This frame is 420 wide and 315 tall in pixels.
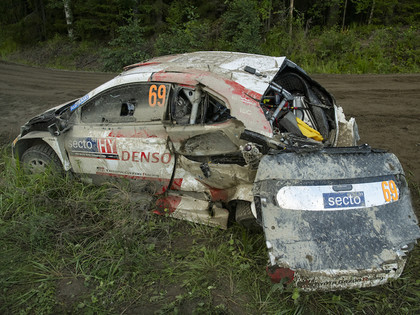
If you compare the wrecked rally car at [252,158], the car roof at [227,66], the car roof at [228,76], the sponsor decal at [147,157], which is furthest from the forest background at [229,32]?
the sponsor decal at [147,157]

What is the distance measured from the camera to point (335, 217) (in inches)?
111

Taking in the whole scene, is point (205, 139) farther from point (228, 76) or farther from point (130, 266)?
point (130, 266)

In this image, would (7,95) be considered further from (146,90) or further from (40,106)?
(146,90)

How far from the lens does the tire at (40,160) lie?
4.73 m

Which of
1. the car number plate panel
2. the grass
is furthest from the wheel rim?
the car number plate panel

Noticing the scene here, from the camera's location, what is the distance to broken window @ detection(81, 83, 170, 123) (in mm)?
3859

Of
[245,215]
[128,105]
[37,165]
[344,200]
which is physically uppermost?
[128,105]

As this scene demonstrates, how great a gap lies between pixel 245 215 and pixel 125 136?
1680 millimetres

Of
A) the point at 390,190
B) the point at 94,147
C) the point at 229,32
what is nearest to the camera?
the point at 390,190

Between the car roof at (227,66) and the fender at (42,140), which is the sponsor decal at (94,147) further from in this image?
the car roof at (227,66)

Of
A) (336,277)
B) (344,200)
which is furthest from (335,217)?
(336,277)

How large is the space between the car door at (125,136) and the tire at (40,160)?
40cm

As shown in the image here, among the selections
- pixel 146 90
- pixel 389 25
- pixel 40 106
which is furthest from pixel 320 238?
pixel 389 25

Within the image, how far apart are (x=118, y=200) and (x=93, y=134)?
2.90 ft
